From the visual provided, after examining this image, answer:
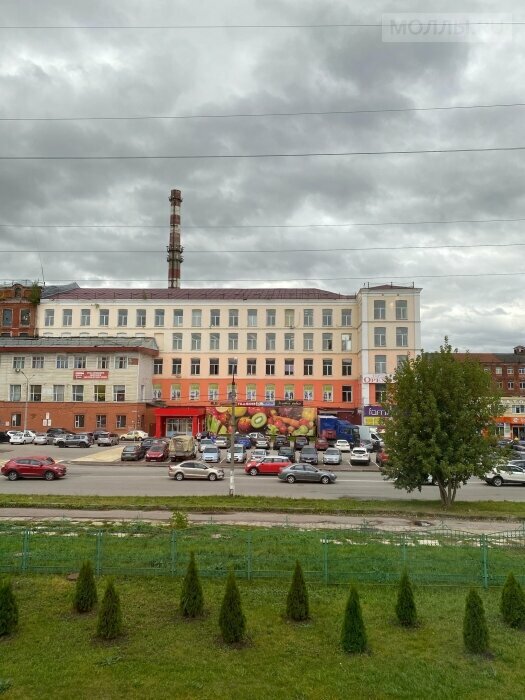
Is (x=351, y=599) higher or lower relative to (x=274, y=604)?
higher

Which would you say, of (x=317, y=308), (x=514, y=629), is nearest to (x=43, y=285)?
(x=317, y=308)

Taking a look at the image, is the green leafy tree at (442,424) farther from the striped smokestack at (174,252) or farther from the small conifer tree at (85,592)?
the striped smokestack at (174,252)

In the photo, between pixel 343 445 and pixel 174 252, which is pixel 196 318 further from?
pixel 343 445

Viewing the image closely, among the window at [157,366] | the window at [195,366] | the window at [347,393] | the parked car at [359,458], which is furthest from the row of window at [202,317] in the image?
the parked car at [359,458]

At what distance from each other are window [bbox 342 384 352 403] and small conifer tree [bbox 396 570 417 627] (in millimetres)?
61447

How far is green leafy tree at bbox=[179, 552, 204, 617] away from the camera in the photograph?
10.7 meters

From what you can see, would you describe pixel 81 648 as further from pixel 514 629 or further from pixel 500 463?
pixel 500 463

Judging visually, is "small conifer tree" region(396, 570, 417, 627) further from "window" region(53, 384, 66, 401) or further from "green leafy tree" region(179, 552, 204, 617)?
"window" region(53, 384, 66, 401)

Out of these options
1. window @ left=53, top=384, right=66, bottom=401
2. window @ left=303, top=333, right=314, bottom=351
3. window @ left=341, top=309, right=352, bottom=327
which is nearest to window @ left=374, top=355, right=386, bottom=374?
window @ left=341, top=309, right=352, bottom=327

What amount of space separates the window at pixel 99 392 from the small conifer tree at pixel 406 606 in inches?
2328

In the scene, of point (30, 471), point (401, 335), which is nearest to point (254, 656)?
point (30, 471)

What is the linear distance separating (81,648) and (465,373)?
68.9 feet

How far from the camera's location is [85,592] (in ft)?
36.2

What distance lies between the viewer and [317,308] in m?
73.3
